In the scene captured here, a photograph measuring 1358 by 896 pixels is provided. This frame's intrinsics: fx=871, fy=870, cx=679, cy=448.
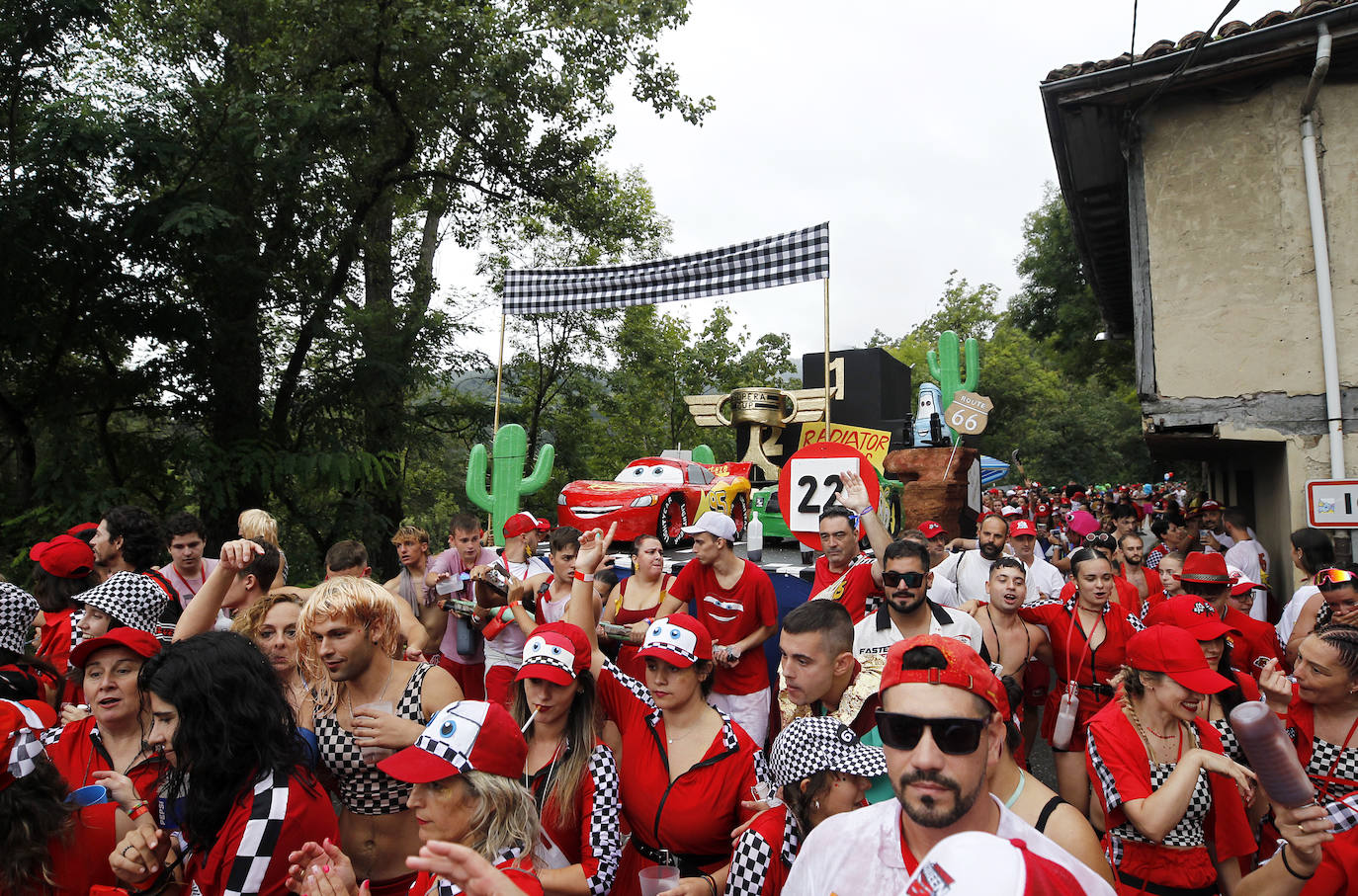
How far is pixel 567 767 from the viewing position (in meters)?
3.17

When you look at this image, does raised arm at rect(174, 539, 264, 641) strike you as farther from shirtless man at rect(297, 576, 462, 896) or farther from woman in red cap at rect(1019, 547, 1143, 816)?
woman in red cap at rect(1019, 547, 1143, 816)

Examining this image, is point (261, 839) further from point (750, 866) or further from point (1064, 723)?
point (1064, 723)

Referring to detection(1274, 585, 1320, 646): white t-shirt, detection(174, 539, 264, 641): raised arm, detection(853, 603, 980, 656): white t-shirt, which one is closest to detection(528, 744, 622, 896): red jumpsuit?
detection(174, 539, 264, 641): raised arm

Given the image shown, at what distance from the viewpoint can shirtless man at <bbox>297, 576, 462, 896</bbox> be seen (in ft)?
10.1

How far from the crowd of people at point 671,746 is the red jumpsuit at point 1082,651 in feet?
0.07

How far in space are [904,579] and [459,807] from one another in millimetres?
2761

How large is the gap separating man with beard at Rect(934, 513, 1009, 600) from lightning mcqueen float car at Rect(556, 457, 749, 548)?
633 cm

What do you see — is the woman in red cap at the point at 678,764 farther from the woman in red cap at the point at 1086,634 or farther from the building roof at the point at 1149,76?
the building roof at the point at 1149,76

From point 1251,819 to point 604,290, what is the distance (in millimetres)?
9546

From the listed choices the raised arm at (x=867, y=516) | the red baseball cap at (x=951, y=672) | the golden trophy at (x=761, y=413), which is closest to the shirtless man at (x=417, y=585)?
the raised arm at (x=867, y=516)

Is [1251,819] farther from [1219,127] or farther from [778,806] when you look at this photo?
[1219,127]

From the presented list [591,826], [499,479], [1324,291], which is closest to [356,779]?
[591,826]

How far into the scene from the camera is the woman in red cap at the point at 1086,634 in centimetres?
518

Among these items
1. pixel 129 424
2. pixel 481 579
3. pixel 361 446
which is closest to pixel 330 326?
pixel 361 446
